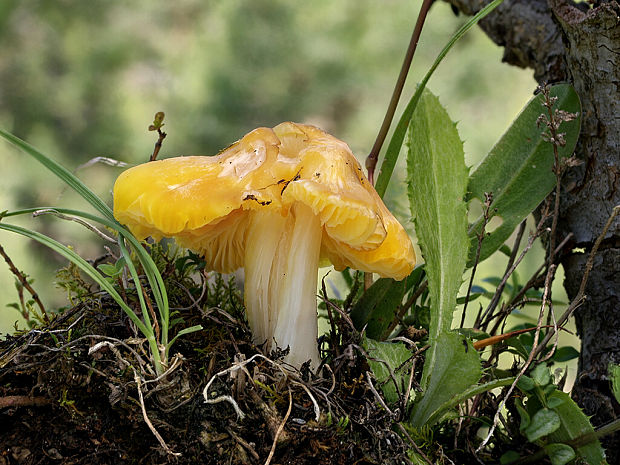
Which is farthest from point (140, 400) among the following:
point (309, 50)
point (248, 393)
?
point (309, 50)

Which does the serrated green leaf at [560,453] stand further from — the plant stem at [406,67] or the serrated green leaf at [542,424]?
the plant stem at [406,67]

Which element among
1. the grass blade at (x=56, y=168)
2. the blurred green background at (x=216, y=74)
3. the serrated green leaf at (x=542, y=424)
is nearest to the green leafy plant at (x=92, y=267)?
the grass blade at (x=56, y=168)

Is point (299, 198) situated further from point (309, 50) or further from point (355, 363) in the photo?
point (309, 50)

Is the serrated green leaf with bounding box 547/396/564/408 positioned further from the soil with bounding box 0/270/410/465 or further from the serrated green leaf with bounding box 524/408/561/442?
the soil with bounding box 0/270/410/465

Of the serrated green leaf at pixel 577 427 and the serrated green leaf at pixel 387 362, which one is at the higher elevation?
the serrated green leaf at pixel 387 362

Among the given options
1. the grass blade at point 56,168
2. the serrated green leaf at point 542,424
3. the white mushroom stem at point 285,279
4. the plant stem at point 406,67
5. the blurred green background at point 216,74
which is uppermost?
the blurred green background at point 216,74

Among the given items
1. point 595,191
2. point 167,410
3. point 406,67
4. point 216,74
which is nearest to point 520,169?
point 595,191
